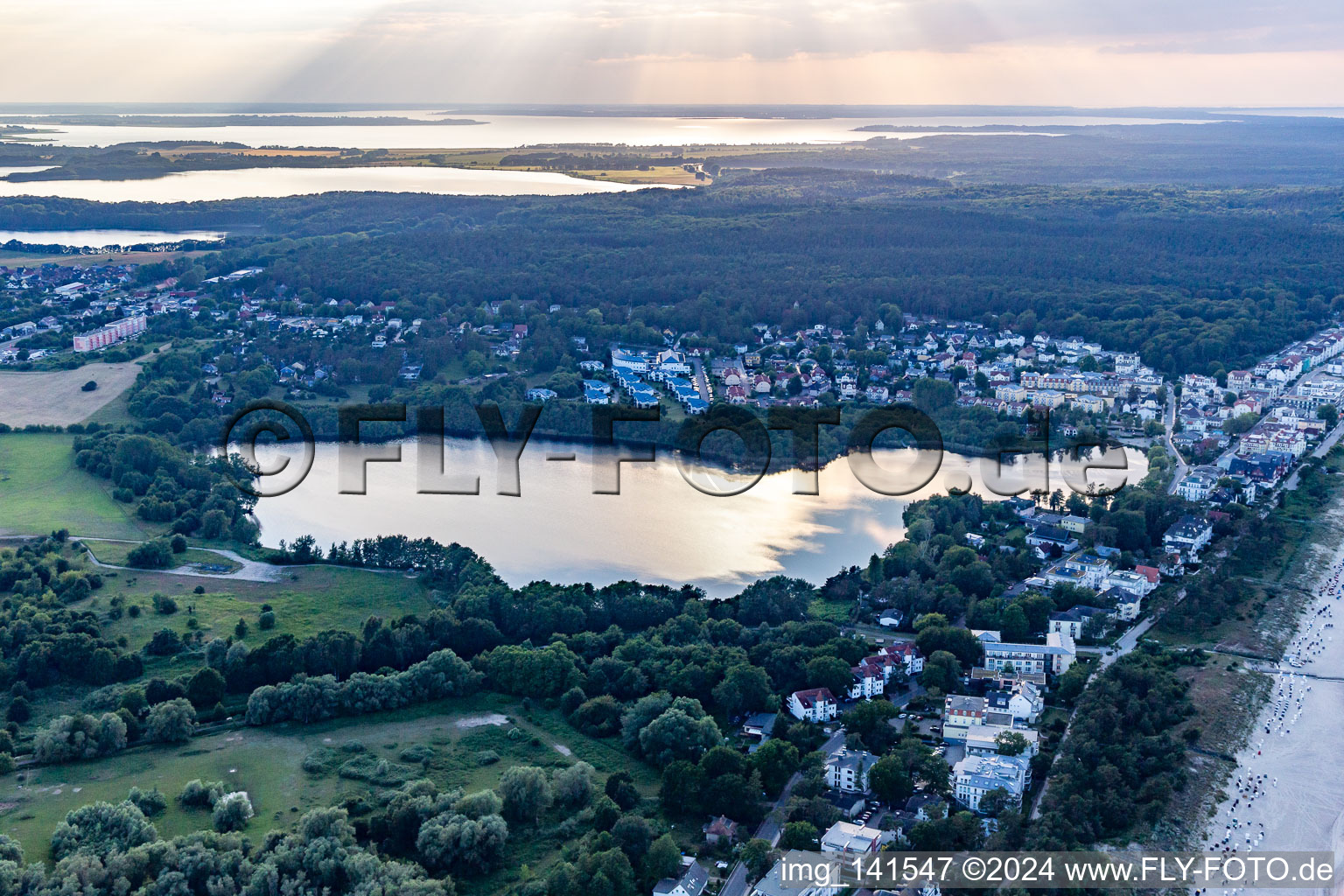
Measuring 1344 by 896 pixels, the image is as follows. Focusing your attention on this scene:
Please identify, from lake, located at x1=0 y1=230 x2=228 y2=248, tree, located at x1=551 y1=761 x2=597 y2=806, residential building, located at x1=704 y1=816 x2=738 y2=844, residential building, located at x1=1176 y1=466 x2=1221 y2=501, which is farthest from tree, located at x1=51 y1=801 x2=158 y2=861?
lake, located at x1=0 y1=230 x2=228 y2=248

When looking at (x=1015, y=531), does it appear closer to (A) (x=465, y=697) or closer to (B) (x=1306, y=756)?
(B) (x=1306, y=756)

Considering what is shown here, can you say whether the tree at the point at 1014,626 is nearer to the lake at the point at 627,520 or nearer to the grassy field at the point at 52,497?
the lake at the point at 627,520

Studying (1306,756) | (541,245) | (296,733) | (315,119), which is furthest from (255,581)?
(315,119)

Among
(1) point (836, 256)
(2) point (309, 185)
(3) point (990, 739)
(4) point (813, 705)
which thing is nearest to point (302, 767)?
(4) point (813, 705)

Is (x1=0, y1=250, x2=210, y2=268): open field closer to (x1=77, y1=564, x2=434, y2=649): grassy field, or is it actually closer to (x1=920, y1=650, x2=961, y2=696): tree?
(x1=77, y1=564, x2=434, y2=649): grassy field

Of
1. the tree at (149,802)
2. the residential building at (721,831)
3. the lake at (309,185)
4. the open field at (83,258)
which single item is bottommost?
the residential building at (721,831)

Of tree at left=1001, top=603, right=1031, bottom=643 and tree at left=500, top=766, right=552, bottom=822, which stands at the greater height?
tree at left=1001, top=603, right=1031, bottom=643

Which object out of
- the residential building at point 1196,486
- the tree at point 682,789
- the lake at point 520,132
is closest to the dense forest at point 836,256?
the residential building at point 1196,486

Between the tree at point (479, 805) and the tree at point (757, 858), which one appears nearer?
the tree at point (757, 858)
